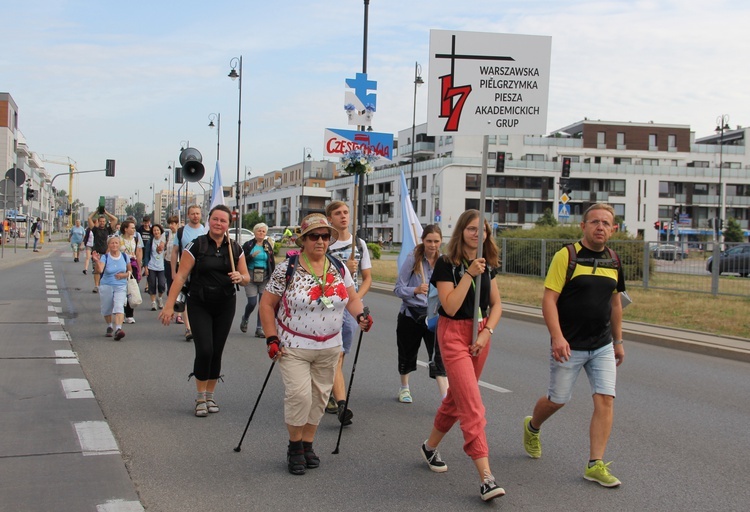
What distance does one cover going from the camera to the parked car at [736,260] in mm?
17219

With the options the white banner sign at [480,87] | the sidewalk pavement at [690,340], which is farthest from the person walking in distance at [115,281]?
the sidewalk pavement at [690,340]

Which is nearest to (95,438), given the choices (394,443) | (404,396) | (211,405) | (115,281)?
(211,405)

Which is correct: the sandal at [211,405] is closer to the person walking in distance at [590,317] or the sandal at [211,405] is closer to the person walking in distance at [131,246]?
the person walking in distance at [590,317]

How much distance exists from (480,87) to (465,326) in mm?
1869

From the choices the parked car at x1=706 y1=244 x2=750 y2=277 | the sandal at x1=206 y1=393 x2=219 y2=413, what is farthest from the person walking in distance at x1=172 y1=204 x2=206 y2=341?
the parked car at x1=706 y1=244 x2=750 y2=277

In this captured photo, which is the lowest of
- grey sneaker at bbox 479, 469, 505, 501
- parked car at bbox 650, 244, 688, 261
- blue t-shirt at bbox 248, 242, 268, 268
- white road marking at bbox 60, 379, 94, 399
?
white road marking at bbox 60, 379, 94, 399

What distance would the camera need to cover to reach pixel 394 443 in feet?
19.4

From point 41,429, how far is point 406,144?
8657cm

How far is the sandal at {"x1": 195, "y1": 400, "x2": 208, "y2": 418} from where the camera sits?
262 inches

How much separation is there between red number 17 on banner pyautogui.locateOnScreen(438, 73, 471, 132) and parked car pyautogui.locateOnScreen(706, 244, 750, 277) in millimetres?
13764

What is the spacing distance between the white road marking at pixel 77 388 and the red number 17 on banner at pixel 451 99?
4.36m

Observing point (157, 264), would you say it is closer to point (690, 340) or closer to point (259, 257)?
point (259, 257)

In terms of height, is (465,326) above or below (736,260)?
below

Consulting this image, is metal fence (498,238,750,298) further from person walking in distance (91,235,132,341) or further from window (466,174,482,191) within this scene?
window (466,174,482,191)
